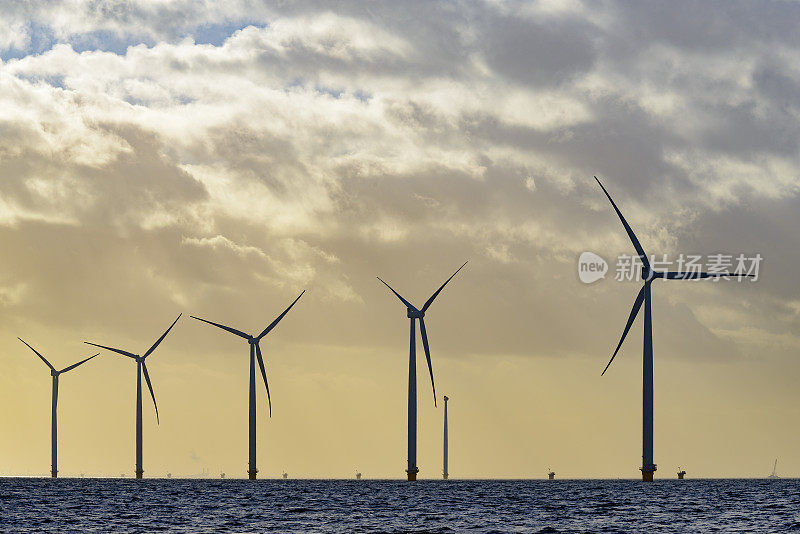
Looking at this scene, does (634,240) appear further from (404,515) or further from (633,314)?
(404,515)

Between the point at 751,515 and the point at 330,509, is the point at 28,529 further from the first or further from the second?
the point at 751,515

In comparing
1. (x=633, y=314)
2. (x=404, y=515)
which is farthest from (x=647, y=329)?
(x=404, y=515)

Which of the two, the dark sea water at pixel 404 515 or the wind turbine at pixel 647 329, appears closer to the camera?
the dark sea water at pixel 404 515

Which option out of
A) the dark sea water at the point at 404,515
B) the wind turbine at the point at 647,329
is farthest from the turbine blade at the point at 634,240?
the dark sea water at the point at 404,515

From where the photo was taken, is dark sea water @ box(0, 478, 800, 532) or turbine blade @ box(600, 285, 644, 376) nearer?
dark sea water @ box(0, 478, 800, 532)

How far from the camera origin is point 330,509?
130 meters

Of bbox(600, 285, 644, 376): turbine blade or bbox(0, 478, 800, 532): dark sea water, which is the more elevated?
bbox(600, 285, 644, 376): turbine blade

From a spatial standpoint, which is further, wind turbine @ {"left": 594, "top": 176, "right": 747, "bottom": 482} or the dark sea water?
wind turbine @ {"left": 594, "top": 176, "right": 747, "bottom": 482}

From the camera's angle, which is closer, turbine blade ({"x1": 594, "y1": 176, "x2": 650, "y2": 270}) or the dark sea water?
the dark sea water

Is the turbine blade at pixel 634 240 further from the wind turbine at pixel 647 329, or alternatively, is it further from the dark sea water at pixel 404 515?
the dark sea water at pixel 404 515

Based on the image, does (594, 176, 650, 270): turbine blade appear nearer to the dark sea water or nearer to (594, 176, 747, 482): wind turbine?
(594, 176, 747, 482): wind turbine

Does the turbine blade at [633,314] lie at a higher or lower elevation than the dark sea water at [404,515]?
higher

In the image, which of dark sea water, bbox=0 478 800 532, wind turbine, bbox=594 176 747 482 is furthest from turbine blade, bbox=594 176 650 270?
dark sea water, bbox=0 478 800 532

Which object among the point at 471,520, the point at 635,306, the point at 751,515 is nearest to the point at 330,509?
the point at 471,520
